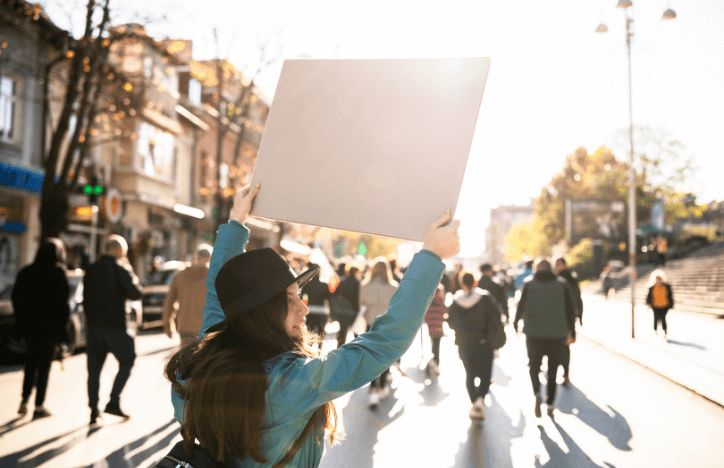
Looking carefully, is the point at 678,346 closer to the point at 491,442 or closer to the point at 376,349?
the point at 491,442

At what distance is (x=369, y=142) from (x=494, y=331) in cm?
679

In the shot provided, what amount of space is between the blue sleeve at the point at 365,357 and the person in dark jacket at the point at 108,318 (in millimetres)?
6098

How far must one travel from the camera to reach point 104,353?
7.62 m

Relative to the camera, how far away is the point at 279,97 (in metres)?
2.32

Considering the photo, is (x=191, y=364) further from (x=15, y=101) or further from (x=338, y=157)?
(x=15, y=101)

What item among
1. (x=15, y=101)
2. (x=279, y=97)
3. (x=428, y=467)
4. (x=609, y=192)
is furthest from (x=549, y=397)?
(x=609, y=192)

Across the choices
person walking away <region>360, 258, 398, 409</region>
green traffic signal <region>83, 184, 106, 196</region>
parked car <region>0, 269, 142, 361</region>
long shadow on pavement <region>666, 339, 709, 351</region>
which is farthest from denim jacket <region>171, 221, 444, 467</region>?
long shadow on pavement <region>666, 339, 709, 351</region>

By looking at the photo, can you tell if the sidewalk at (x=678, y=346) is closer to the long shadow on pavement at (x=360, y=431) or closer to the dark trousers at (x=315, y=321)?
the long shadow on pavement at (x=360, y=431)

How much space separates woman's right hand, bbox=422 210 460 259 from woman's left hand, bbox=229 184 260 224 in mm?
659

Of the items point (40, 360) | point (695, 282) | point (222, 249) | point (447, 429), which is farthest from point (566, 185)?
point (222, 249)

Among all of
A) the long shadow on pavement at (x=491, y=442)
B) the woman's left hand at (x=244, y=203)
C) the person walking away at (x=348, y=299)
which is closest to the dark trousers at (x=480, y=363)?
the long shadow on pavement at (x=491, y=442)

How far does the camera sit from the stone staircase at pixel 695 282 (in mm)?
30016

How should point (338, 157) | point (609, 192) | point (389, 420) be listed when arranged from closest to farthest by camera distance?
point (338, 157) < point (389, 420) < point (609, 192)

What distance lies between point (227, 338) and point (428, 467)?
451cm
